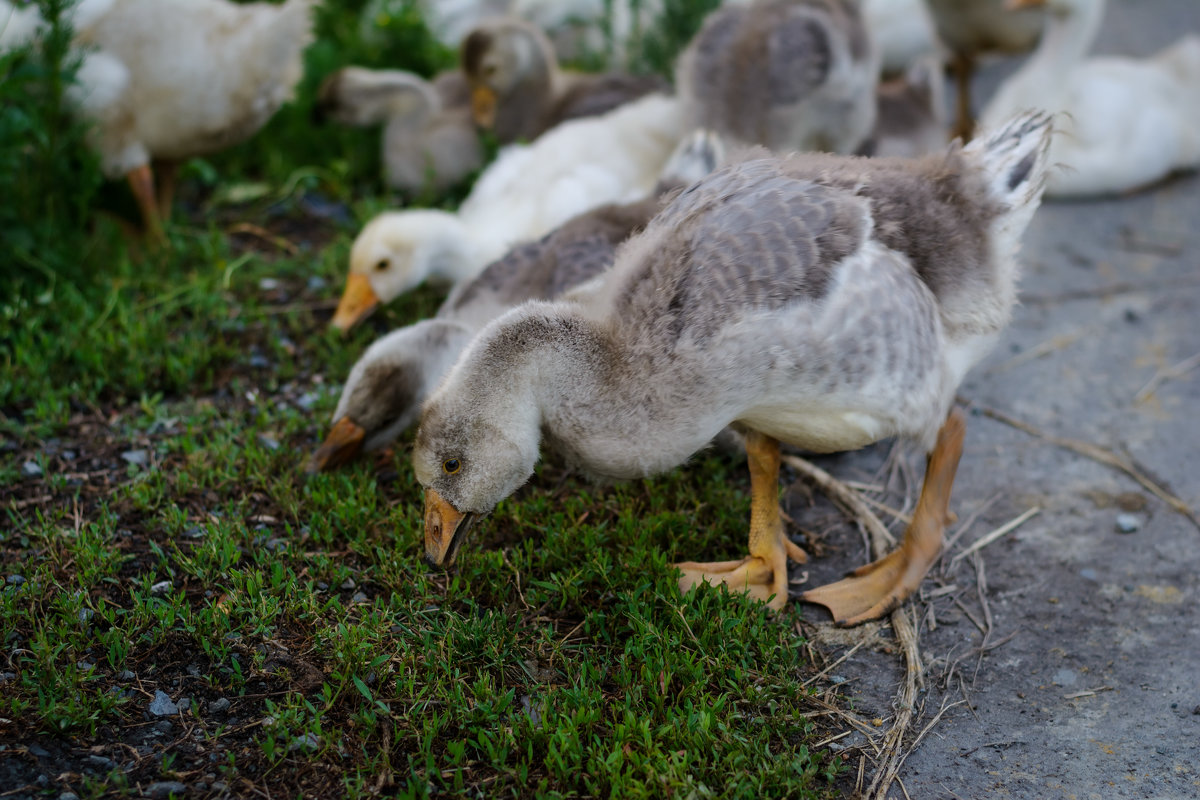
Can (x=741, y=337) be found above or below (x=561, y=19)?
above

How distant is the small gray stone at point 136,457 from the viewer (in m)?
4.04

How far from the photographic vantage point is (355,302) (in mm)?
5008

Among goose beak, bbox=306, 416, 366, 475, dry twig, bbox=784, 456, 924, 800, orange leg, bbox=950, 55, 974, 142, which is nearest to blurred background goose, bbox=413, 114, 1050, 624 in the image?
dry twig, bbox=784, 456, 924, 800

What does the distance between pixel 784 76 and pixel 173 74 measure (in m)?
3.22

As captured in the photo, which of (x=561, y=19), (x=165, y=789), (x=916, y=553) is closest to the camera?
(x=165, y=789)

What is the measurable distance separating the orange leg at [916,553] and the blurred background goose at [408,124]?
3.84 metres

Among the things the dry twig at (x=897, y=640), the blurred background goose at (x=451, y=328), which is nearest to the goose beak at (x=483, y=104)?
the blurred background goose at (x=451, y=328)

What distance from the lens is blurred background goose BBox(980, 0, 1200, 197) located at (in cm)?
682

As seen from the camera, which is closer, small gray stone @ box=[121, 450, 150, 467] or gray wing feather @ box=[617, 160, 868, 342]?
gray wing feather @ box=[617, 160, 868, 342]

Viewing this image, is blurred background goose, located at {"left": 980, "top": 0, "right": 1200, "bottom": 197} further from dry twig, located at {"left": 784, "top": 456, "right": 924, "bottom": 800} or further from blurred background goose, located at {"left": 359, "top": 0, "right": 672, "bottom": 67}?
dry twig, located at {"left": 784, "top": 456, "right": 924, "bottom": 800}

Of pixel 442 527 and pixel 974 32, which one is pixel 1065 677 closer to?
pixel 442 527

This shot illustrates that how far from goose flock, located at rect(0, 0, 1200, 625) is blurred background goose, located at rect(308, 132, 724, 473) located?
0.01 m

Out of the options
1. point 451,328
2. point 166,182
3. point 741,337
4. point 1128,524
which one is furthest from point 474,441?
point 166,182

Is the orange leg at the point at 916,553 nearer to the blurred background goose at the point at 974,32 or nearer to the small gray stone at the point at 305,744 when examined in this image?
the small gray stone at the point at 305,744
